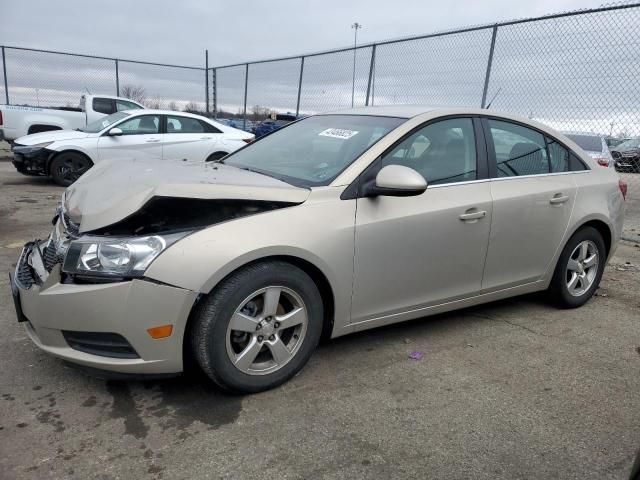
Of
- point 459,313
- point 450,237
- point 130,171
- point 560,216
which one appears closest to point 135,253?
point 130,171

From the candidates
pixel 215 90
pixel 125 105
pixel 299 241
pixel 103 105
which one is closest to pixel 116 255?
pixel 299 241

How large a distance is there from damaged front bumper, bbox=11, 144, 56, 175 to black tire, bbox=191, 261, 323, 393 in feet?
26.0

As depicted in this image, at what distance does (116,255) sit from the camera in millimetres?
2355

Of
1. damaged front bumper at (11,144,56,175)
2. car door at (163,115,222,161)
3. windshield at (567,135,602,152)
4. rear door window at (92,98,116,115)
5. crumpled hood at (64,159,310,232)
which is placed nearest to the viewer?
crumpled hood at (64,159,310,232)

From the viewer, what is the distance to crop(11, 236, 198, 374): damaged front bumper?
7.63 ft

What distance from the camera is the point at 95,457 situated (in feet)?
7.17

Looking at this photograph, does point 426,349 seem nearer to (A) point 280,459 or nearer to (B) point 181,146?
(A) point 280,459

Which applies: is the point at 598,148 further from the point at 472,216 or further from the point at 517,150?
the point at 472,216

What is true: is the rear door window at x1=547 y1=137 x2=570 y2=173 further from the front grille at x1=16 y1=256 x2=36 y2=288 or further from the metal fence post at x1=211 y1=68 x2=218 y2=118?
the metal fence post at x1=211 y1=68 x2=218 y2=118

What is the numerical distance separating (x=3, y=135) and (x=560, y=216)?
12506 millimetres

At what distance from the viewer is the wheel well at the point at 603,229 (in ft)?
13.5

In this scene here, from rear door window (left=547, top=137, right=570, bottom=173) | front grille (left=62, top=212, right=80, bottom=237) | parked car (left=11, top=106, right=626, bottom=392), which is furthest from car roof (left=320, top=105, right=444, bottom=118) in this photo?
front grille (left=62, top=212, right=80, bottom=237)

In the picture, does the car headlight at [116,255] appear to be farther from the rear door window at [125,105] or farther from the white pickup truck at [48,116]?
the rear door window at [125,105]

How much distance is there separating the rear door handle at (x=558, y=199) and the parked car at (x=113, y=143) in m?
6.56
